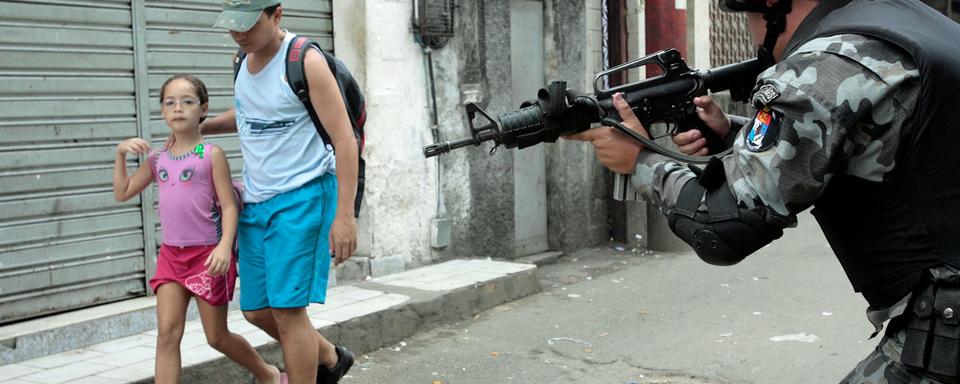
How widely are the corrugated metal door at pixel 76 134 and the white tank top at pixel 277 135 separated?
1658 millimetres

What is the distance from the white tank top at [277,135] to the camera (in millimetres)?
4262

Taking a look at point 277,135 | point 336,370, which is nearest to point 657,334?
point 336,370

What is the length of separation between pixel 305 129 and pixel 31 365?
6.45ft

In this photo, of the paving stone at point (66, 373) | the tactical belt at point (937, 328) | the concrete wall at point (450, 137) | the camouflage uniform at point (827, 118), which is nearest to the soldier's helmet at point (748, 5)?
the camouflage uniform at point (827, 118)

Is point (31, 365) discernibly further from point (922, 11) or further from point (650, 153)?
point (922, 11)

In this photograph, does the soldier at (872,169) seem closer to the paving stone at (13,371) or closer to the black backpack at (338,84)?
the black backpack at (338,84)

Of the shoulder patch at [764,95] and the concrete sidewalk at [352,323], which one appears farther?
the concrete sidewalk at [352,323]

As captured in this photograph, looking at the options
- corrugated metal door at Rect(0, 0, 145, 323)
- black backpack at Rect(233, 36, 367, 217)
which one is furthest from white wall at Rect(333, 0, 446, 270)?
black backpack at Rect(233, 36, 367, 217)

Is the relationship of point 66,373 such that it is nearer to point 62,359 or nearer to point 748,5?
point 62,359

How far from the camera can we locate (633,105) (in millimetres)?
2867

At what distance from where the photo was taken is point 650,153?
2.69 metres

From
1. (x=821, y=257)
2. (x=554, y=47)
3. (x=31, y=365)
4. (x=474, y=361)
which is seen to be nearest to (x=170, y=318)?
(x=31, y=365)

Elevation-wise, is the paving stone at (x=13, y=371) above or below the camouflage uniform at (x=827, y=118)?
below

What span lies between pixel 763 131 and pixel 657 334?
4115mm
